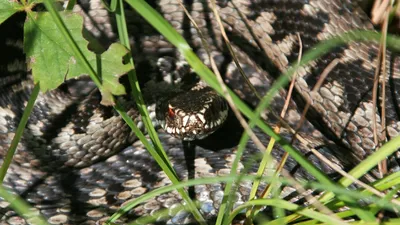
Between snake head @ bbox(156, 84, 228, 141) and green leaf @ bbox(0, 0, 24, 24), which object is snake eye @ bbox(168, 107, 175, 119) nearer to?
snake head @ bbox(156, 84, 228, 141)

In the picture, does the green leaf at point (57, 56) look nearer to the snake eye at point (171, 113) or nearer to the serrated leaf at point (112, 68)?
the serrated leaf at point (112, 68)

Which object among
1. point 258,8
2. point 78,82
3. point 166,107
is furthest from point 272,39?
point 78,82

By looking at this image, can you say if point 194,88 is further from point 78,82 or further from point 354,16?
point 354,16

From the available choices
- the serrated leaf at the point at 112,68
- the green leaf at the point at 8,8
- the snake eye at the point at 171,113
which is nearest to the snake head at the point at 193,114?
the snake eye at the point at 171,113

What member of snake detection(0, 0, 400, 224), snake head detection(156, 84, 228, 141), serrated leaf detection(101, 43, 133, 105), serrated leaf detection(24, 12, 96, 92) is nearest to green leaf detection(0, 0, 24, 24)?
serrated leaf detection(24, 12, 96, 92)

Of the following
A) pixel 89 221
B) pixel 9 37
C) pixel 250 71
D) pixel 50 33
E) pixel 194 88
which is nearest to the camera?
pixel 50 33
